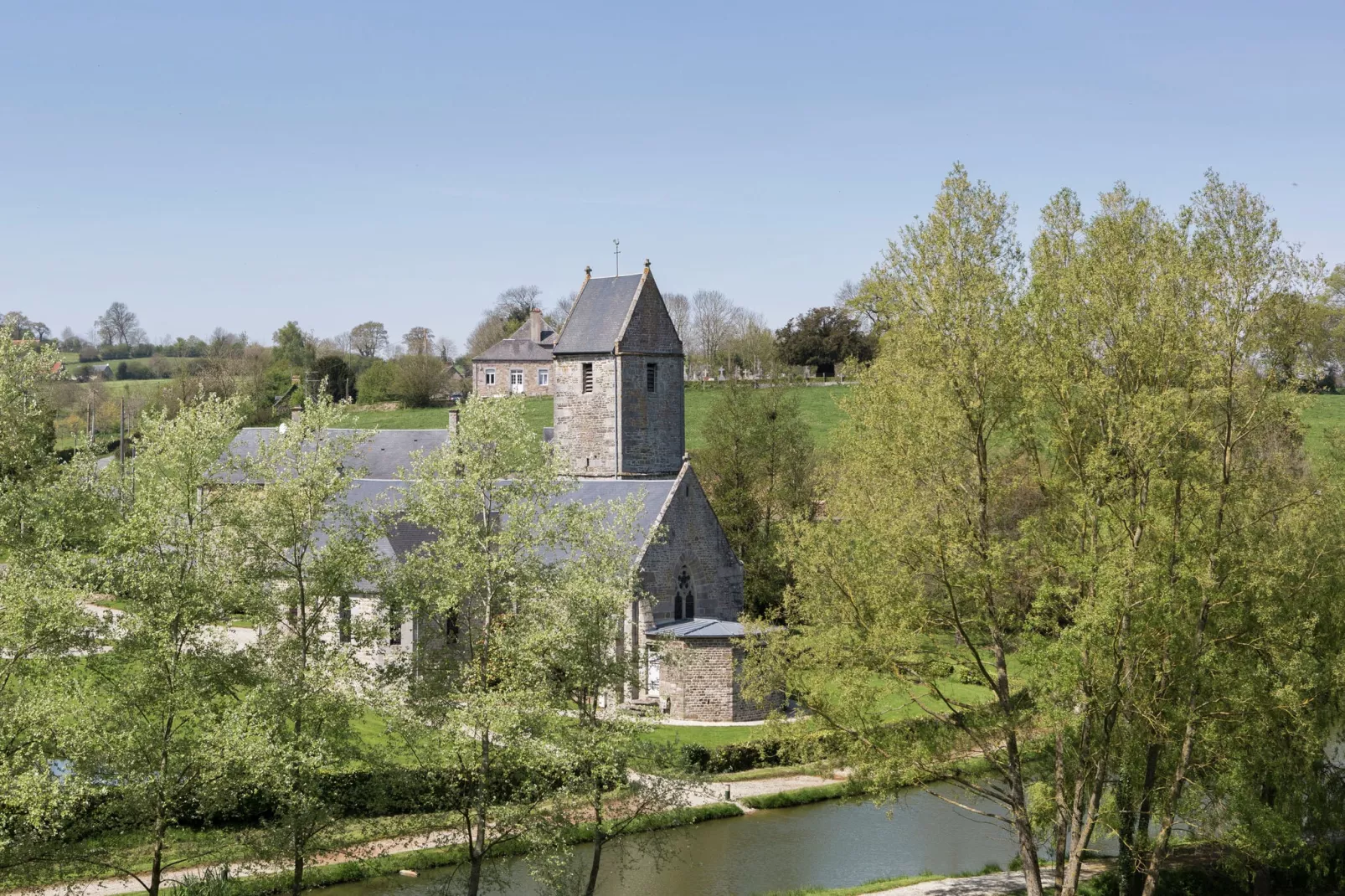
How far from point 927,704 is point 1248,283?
20206mm

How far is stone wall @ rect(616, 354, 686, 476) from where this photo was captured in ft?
131

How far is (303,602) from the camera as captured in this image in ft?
59.6

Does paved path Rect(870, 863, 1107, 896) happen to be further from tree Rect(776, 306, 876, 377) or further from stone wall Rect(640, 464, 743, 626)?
tree Rect(776, 306, 876, 377)

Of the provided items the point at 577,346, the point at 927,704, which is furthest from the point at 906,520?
the point at 577,346

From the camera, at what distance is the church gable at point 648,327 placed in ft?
131

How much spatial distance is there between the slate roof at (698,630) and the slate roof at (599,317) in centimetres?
958

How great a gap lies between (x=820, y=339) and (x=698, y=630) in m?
51.2

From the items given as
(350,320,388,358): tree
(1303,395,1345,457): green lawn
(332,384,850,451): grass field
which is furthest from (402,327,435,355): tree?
(1303,395,1345,457): green lawn

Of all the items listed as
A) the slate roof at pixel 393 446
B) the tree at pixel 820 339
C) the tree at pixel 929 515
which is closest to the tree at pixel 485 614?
the tree at pixel 929 515

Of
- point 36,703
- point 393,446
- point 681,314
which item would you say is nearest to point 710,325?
point 681,314

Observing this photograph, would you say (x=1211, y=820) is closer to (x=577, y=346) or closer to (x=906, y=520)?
(x=906, y=520)

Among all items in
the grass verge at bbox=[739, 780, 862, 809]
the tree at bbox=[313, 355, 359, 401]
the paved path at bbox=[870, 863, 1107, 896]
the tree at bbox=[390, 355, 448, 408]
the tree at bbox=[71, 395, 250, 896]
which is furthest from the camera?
the tree at bbox=[313, 355, 359, 401]

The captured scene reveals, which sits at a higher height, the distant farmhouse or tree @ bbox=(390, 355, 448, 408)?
tree @ bbox=(390, 355, 448, 408)

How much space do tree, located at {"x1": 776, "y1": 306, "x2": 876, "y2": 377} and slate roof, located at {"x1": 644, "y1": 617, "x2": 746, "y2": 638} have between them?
4786 centimetres
